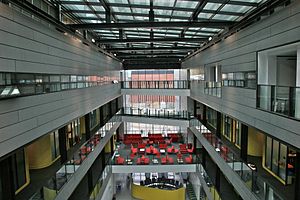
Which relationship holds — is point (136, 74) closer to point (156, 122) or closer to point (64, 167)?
point (156, 122)

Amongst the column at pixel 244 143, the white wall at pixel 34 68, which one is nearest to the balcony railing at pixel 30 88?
the white wall at pixel 34 68

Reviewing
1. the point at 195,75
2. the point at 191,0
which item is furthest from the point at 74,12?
the point at 195,75

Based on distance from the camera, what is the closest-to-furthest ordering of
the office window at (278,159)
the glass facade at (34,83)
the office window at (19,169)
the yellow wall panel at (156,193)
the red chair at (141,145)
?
1. the glass facade at (34,83)
2. the office window at (19,169)
3. the office window at (278,159)
4. the yellow wall panel at (156,193)
5. the red chair at (141,145)

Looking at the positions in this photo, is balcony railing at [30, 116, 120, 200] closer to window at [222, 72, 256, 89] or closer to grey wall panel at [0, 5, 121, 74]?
grey wall panel at [0, 5, 121, 74]

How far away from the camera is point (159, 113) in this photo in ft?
80.3

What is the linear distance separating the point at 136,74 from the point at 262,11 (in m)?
24.9

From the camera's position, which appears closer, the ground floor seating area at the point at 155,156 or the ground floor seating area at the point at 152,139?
the ground floor seating area at the point at 155,156

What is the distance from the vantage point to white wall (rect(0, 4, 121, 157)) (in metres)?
5.50

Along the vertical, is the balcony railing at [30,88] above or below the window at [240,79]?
below

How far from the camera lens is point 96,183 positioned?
46.8ft

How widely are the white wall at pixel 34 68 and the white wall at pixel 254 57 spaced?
6375 millimetres

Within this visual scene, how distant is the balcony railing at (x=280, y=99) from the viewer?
565 centimetres

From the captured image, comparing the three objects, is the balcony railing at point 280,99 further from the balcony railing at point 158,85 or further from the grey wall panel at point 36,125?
the balcony railing at point 158,85

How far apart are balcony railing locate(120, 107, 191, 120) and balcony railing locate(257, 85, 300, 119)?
1491 centimetres
